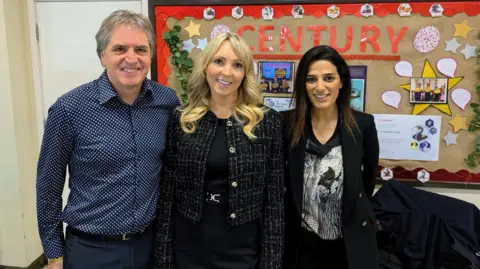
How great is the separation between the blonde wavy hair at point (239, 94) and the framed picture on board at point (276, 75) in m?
0.77

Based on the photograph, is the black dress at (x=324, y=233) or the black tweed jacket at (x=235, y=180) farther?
the black dress at (x=324, y=233)

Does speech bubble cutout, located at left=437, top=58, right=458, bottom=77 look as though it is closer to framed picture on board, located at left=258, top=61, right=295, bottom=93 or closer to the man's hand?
framed picture on board, located at left=258, top=61, right=295, bottom=93

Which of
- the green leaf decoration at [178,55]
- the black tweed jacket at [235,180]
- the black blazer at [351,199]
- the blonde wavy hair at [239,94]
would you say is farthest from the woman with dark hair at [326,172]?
the green leaf decoration at [178,55]

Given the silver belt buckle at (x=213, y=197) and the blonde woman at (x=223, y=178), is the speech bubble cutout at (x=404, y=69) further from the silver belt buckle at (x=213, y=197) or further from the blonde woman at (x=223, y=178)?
the silver belt buckle at (x=213, y=197)

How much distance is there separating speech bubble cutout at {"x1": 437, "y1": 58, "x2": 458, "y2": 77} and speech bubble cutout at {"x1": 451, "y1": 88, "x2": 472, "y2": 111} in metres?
0.10

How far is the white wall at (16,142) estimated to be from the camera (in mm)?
2668

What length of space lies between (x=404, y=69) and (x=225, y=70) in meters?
1.19

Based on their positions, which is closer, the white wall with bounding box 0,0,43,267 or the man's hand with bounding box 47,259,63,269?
the man's hand with bounding box 47,259,63,269

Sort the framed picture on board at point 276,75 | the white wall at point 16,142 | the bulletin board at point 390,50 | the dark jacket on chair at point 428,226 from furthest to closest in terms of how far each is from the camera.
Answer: the white wall at point 16,142
the framed picture on board at point 276,75
the bulletin board at point 390,50
the dark jacket on chair at point 428,226

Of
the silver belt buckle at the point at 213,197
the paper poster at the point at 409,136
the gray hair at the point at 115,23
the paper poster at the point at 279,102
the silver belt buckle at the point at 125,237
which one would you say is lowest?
the silver belt buckle at the point at 125,237

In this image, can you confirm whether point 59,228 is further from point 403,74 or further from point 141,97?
point 403,74

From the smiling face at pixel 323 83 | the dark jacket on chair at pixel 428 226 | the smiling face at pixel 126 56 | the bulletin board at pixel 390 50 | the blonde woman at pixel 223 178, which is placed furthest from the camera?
the bulletin board at pixel 390 50

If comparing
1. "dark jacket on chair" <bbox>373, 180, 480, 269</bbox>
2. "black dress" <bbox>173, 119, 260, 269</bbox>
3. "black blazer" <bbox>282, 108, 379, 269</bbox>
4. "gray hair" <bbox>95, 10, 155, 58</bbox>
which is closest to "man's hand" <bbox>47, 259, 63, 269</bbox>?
"black dress" <bbox>173, 119, 260, 269</bbox>

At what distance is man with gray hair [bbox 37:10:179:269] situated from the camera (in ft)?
4.91
